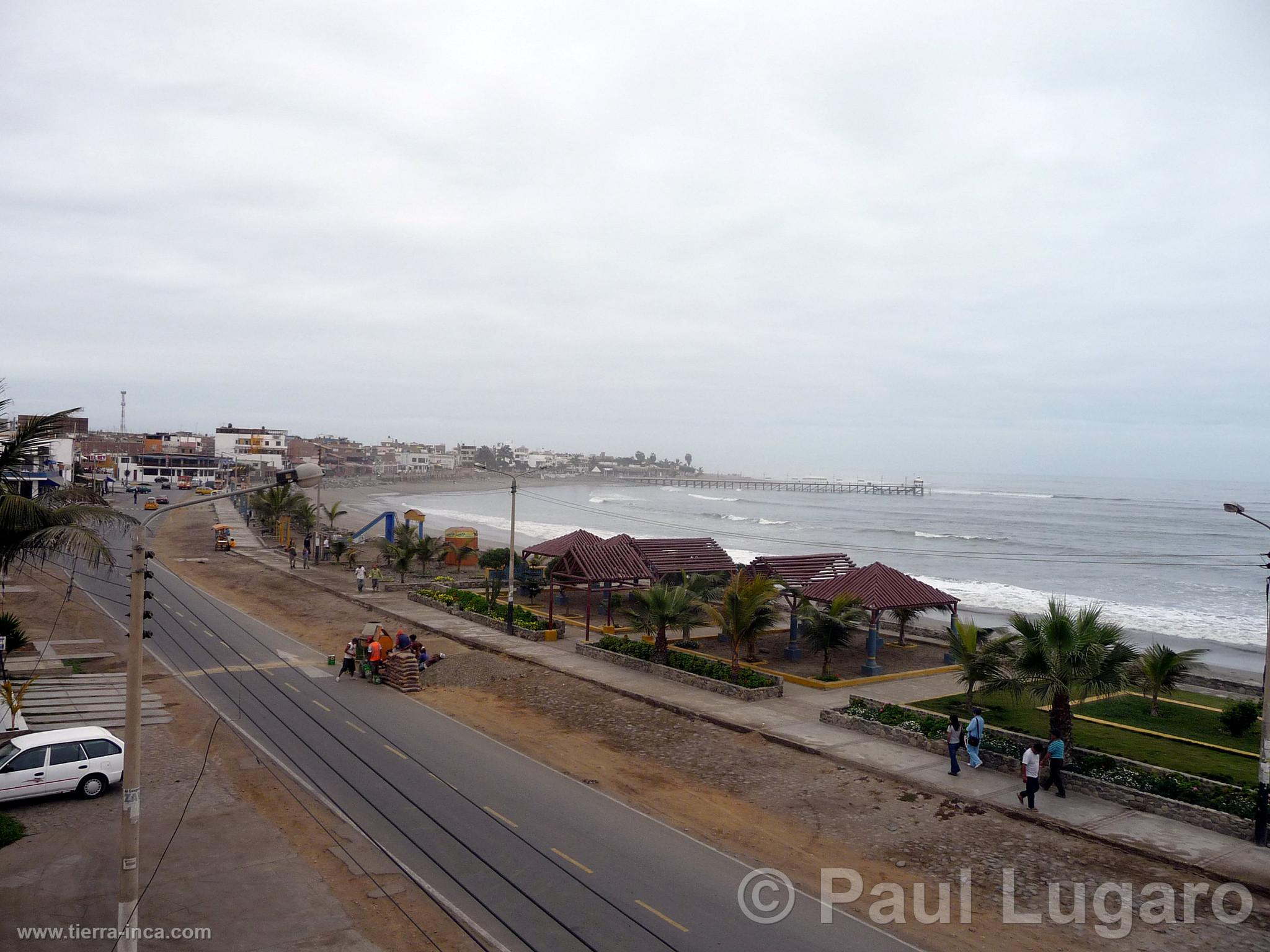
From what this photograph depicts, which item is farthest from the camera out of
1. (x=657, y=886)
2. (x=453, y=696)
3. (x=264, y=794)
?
(x=453, y=696)

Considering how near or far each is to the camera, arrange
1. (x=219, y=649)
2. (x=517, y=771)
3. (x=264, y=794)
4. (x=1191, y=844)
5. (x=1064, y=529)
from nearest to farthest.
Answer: (x=1191, y=844) < (x=264, y=794) < (x=517, y=771) < (x=219, y=649) < (x=1064, y=529)

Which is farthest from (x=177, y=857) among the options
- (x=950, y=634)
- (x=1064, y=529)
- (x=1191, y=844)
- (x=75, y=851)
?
(x=1064, y=529)

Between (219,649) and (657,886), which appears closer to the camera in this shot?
(657,886)

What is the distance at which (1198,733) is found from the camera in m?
19.8

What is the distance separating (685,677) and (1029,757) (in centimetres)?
1057

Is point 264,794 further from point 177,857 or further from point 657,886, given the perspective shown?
point 657,886

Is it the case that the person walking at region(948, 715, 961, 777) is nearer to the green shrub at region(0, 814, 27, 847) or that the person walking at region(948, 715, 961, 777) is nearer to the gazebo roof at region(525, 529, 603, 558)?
the green shrub at region(0, 814, 27, 847)

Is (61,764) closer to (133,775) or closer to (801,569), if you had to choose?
(133,775)

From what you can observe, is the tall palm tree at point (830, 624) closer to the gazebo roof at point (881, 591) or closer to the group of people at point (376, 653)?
the gazebo roof at point (881, 591)

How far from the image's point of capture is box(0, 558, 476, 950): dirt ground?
1079 cm

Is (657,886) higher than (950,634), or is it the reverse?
(950,634)

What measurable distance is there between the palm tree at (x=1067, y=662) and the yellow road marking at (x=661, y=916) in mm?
8959

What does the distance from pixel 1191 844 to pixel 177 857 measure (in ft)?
51.9

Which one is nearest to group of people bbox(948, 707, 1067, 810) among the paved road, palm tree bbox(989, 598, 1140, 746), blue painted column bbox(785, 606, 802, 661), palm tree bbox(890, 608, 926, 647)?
palm tree bbox(989, 598, 1140, 746)
